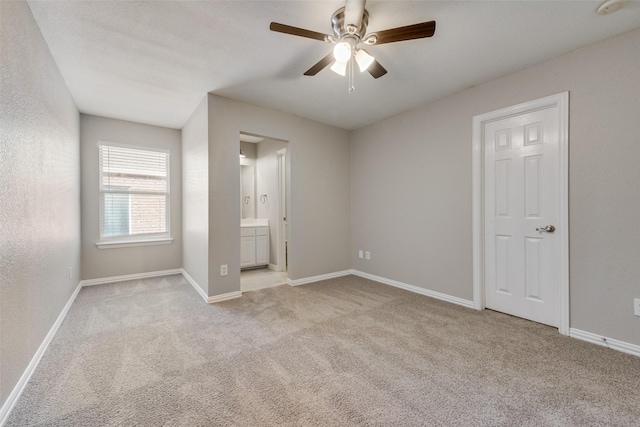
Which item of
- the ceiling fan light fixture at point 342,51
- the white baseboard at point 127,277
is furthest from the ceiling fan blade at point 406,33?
the white baseboard at point 127,277

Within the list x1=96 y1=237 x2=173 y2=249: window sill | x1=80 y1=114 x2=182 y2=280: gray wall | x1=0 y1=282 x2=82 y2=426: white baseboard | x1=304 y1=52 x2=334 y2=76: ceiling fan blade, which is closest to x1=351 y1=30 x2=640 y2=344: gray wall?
x1=304 y1=52 x2=334 y2=76: ceiling fan blade

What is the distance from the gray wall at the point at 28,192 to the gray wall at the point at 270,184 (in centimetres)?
282

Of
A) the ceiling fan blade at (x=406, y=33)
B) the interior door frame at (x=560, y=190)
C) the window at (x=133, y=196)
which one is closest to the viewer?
the ceiling fan blade at (x=406, y=33)

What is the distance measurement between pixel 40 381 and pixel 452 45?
380cm

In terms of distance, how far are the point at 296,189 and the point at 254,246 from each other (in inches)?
63.2

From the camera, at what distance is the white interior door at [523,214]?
2.45 metres

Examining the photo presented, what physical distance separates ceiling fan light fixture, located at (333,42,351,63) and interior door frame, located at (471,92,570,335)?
1857 millimetres

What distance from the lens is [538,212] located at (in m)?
2.54

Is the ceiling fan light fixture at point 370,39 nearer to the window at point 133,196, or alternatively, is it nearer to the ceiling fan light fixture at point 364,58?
the ceiling fan light fixture at point 364,58

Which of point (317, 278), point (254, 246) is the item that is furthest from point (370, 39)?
point (254, 246)

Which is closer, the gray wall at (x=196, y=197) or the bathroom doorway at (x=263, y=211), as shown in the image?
the gray wall at (x=196, y=197)

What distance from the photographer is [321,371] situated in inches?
72.7

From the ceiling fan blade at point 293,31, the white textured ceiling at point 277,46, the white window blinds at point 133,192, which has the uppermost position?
the white textured ceiling at point 277,46

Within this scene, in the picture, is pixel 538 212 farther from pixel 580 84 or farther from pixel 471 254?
pixel 580 84
